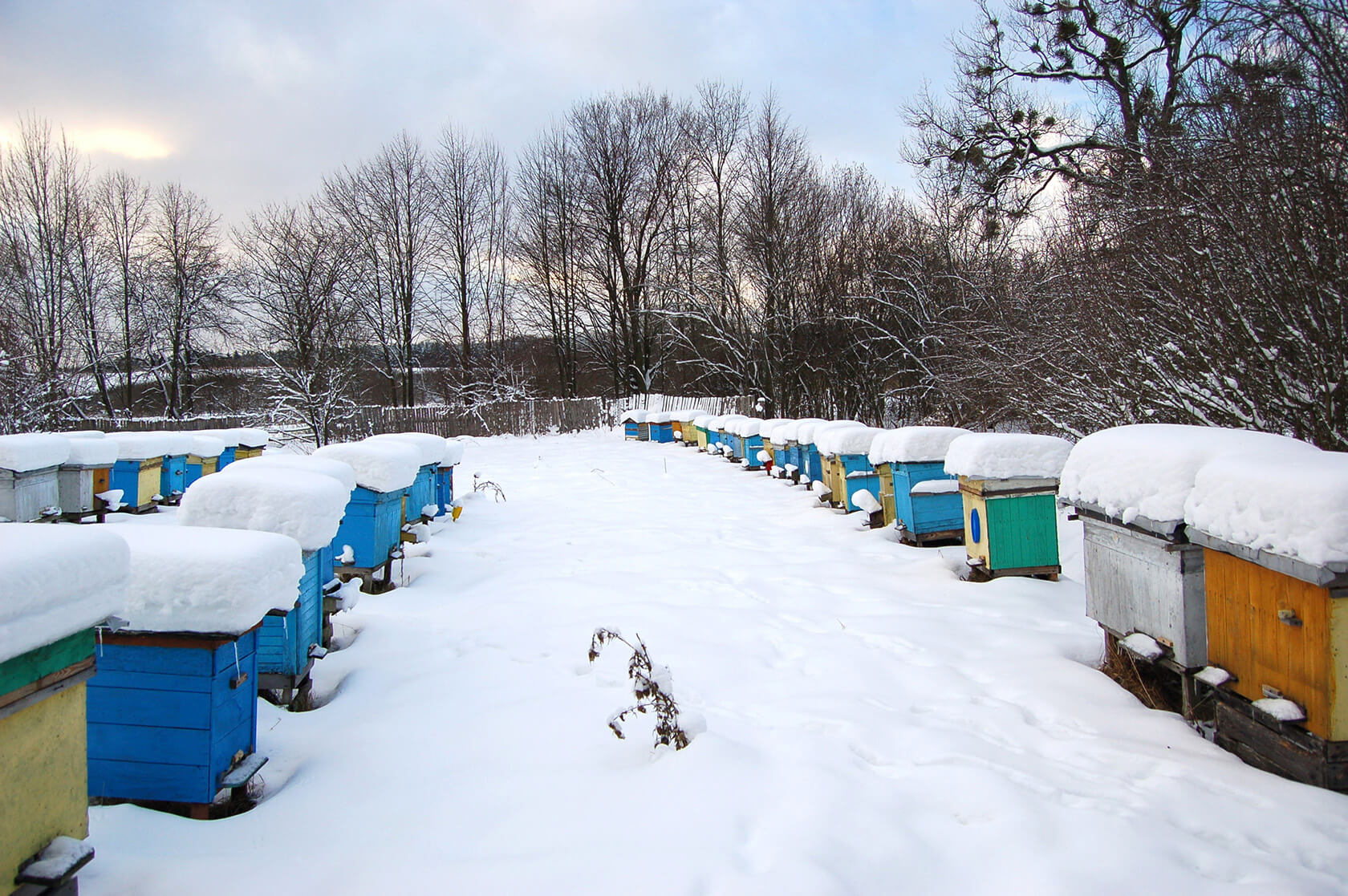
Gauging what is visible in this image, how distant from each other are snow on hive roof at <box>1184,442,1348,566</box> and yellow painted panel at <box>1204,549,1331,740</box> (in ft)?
0.80

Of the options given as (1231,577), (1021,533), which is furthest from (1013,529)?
(1231,577)

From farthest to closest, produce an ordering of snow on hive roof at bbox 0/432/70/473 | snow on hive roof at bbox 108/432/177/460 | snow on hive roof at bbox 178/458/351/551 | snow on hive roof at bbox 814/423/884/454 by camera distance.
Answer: snow on hive roof at bbox 108/432/177/460 → snow on hive roof at bbox 814/423/884/454 → snow on hive roof at bbox 0/432/70/473 → snow on hive roof at bbox 178/458/351/551

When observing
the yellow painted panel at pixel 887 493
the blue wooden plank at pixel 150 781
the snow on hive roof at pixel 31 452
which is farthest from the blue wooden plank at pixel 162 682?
the snow on hive roof at pixel 31 452

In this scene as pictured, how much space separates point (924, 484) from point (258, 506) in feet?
19.8

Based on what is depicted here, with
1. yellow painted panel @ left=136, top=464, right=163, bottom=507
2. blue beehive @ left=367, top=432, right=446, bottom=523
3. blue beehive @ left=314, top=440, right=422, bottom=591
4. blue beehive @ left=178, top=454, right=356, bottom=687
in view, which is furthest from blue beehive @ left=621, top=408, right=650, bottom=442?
blue beehive @ left=178, top=454, right=356, bottom=687

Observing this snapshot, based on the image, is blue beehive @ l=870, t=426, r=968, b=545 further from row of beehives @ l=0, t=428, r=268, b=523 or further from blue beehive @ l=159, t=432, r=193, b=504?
blue beehive @ l=159, t=432, r=193, b=504

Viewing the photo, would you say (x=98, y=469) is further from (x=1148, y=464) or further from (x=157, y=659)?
(x=1148, y=464)

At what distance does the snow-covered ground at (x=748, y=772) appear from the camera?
244 cm

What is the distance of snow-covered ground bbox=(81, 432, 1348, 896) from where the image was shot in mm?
2441

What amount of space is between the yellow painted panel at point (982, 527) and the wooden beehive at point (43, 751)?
5.91 m

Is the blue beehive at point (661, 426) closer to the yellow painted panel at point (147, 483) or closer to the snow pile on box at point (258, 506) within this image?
the yellow painted panel at point (147, 483)

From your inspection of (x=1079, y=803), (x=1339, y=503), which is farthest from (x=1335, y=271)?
(x=1079, y=803)

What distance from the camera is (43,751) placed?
2131mm

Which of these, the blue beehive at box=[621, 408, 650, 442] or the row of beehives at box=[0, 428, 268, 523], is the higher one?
the blue beehive at box=[621, 408, 650, 442]
